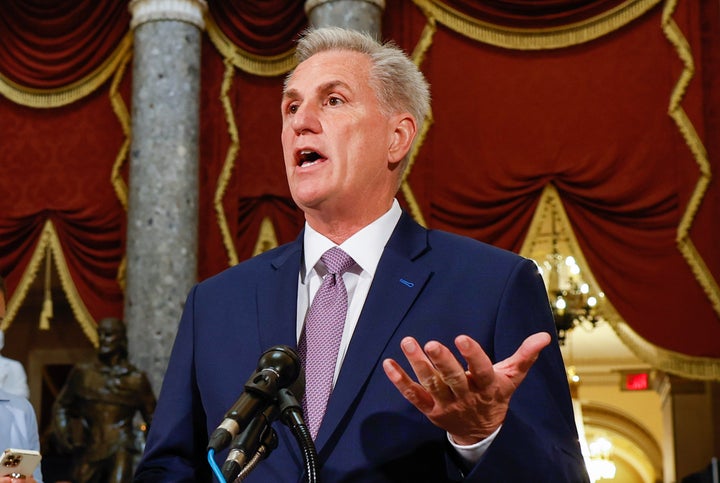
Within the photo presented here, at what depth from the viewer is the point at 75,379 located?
6.62m

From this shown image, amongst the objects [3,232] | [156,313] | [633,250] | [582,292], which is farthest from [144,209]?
[582,292]

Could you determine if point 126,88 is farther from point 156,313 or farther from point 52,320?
point 52,320

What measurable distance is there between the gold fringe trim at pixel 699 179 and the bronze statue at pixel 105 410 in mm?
3416

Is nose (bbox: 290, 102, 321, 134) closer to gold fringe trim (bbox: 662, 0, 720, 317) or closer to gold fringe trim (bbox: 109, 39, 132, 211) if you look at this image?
gold fringe trim (bbox: 662, 0, 720, 317)

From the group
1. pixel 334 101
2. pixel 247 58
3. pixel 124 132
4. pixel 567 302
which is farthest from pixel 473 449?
pixel 567 302

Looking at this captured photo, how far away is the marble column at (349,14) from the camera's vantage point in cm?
729

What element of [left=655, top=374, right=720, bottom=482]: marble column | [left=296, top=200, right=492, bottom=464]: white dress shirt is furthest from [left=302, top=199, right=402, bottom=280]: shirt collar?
[left=655, top=374, right=720, bottom=482]: marble column

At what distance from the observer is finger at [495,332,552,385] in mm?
1495

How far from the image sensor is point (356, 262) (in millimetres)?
2041

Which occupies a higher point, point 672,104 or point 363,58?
point 672,104

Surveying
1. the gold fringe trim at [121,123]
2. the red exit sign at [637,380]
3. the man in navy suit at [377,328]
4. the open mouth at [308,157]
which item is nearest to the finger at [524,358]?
the man in navy suit at [377,328]

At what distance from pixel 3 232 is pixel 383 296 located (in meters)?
6.52

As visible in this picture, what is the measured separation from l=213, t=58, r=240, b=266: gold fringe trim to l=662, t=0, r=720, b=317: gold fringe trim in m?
2.95

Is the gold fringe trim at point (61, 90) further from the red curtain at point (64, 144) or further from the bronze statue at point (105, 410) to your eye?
the bronze statue at point (105, 410)
